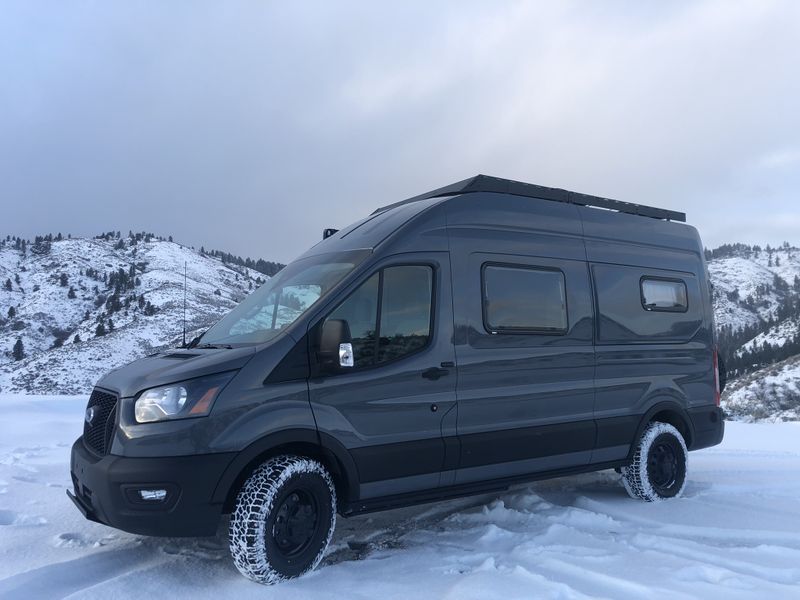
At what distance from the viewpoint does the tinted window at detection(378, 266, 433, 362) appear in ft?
14.7

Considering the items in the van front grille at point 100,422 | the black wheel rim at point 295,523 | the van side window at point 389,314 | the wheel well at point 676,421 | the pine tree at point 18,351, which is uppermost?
the pine tree at point 18,351

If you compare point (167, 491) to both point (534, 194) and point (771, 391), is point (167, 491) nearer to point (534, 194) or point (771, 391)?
point (534, 194)

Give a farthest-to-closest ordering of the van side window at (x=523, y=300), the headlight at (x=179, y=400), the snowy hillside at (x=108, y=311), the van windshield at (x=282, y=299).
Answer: the snowy hillside at (x=108, y=311), the van side window at (x=523, y=300), the van windshield at (x=282, y=299), the headlight at (x=179, y=400)

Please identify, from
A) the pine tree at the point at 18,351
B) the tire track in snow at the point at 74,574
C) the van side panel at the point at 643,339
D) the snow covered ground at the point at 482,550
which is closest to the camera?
the tire track in snow at the point at 74,574

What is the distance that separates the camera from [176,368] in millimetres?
3963

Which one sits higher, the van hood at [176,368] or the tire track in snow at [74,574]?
the van hood at [176,368]

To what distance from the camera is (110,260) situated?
Result: 164000 millimetres

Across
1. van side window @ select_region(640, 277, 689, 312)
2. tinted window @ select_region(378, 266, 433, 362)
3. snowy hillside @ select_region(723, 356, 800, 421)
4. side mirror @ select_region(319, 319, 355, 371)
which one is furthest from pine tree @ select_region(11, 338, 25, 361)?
side mirror @ select_region(319, 319, 355, 371)

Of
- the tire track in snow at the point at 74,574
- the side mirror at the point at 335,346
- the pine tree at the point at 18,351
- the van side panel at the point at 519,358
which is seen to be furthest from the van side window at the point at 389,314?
the pine tree at the point at 18,351

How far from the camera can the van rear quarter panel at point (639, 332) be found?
583 cm

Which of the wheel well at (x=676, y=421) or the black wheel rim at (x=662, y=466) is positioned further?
the wheel well at (x=676, y=421)

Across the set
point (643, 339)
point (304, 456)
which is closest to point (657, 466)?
point (643, 339)

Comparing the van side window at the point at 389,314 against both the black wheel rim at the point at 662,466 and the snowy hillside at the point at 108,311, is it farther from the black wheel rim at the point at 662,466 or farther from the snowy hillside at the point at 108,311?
the snowy hillside at the point at 108,311

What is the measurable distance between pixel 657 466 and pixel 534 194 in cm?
292
